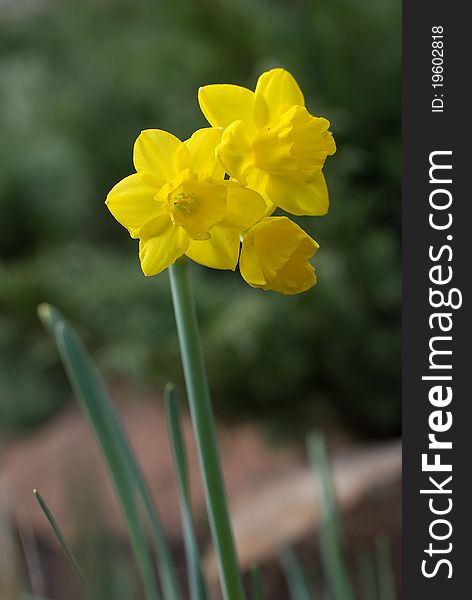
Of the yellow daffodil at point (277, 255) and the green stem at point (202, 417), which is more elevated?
the yellow daffodil at point (277, 255)

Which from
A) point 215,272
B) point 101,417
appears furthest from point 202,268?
point 101,417

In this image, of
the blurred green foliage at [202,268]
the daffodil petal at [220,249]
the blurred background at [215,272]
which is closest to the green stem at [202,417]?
the daffodil petal at [220,249]

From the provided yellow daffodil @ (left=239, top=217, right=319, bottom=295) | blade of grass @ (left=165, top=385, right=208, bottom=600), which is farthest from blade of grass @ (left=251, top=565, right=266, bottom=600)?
yellow daffodil @ (left=239, top=217, right=319, bottom=295)

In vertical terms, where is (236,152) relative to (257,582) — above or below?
above

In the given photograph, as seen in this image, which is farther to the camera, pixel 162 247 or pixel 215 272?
pixel 215 272

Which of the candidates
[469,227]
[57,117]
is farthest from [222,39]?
[469,227]

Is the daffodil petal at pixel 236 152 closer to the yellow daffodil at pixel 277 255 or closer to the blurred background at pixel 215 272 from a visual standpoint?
the yellow daffodil at pixel 277 255

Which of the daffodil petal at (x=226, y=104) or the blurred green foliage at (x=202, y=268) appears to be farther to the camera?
the blurred green foliage at (x=202, y=268)

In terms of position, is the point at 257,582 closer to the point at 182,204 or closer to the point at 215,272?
the point at 182,204
